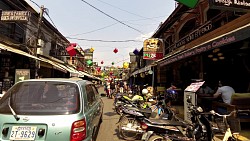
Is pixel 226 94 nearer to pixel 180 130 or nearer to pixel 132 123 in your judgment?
pixel 180 130

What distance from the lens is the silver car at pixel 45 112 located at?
2.96m

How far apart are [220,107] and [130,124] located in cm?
351

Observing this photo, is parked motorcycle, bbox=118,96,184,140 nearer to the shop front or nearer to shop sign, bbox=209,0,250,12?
the shop front

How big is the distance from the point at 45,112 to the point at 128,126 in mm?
3029

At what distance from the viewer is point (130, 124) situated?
18.8 ft

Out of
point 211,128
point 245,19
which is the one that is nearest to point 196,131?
point 211,128

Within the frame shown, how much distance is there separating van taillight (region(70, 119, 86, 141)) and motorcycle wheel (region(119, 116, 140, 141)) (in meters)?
2.68

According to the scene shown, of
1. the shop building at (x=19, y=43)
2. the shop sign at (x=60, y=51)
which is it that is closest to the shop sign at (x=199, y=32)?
the shop building at (x=19, y=43)

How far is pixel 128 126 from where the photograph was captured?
5703mm

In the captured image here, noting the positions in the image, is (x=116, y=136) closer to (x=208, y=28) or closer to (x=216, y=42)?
(x=216, y=42)

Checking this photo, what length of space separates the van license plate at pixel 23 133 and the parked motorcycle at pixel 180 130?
7.39ft

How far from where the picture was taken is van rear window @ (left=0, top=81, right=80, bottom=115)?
3.22 m

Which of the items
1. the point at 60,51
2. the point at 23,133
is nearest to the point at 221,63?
the point at 23,133

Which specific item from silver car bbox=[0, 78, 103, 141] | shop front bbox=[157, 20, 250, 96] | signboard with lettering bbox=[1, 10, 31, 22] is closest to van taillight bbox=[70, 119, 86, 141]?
silver car bbox=[0, 78, 103, 141]
